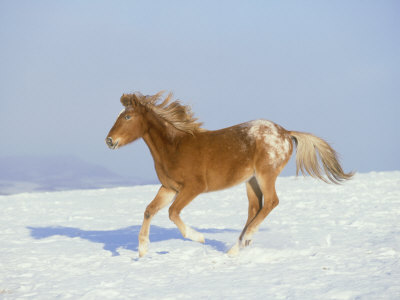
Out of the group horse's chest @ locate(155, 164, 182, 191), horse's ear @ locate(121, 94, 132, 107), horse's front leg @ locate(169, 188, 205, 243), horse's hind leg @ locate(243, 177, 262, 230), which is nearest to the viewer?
horse's front leg @ locate(169, 188, 205, 243)

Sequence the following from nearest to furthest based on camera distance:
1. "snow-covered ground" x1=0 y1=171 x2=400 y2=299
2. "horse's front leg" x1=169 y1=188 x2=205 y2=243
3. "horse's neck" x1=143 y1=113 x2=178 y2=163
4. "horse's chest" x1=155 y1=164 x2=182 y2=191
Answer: "snow-covered ground" x1=0 y1=171 x2=400 y2=299 → "horse's front leg" x1=169 y1=188 x2=205 y2=243 → "horse's chest" x1=155 y1=164 x2=182 y2=191 → "horse's neck" x1=143 y1=113 x2=178 y2=163

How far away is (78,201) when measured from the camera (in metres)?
13.3

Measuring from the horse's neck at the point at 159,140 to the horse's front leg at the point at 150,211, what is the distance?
49cm

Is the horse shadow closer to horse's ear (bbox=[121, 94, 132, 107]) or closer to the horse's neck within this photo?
the horse's neck

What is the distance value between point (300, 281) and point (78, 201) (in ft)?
32.3

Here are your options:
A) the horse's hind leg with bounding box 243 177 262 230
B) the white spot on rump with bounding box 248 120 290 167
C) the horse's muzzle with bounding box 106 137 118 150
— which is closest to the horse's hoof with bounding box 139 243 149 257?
the horse's muzzle with bounding box 106 137 118 150

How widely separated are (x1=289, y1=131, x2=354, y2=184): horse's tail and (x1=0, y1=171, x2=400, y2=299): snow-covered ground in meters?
0.47

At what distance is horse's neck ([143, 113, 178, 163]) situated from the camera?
6090 mm

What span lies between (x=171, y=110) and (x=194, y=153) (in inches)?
31.3

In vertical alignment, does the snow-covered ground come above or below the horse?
below

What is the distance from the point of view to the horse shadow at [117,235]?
7065 millimetres

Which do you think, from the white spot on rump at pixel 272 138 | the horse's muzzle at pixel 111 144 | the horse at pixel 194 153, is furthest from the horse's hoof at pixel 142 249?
the white spot on rump at pixel 272 138

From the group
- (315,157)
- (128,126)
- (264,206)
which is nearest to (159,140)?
(128,126)

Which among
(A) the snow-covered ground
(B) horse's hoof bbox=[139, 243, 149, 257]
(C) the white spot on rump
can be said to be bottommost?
(A) the snow-covered ground
